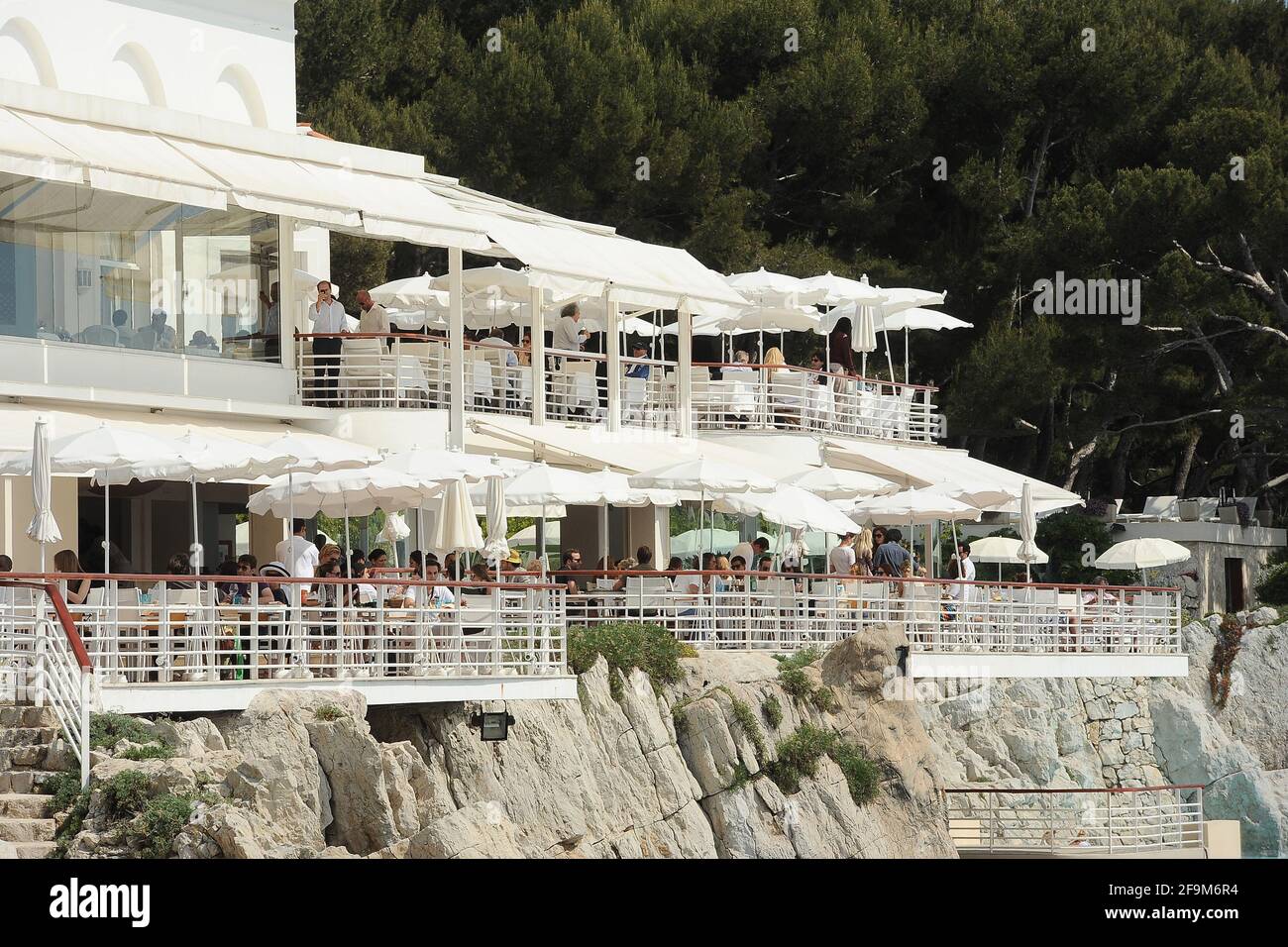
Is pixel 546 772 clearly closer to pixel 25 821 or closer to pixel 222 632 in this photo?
pixel 222 632

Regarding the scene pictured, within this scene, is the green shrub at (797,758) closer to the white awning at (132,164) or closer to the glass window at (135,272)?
A: the glass window at (135,272)

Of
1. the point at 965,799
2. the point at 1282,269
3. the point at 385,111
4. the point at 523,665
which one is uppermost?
the point at 385,111

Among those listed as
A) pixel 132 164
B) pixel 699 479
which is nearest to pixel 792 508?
pixel 699 479

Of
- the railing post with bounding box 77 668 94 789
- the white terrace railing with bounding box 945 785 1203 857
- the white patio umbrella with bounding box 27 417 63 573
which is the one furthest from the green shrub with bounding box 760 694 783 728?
the railing post with bounding box 77 668 94 789

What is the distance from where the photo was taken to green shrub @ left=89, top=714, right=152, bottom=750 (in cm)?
1577

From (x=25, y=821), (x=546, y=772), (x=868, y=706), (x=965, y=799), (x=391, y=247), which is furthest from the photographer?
(x=391, y=247)

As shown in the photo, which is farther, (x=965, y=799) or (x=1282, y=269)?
(x=1282, y=269)

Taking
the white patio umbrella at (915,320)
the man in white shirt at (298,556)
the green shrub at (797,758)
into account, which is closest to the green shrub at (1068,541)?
the white patio umbrella at (915,320)

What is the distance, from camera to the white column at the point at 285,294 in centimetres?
2645

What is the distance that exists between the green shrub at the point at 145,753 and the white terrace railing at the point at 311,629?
3.63 ft

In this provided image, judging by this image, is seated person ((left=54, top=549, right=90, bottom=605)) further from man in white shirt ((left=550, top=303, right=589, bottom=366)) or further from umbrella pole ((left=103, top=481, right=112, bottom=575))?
man in white shirt ((left=550, top=303, right=589, bottom=366))
